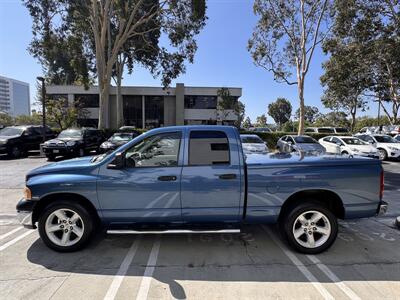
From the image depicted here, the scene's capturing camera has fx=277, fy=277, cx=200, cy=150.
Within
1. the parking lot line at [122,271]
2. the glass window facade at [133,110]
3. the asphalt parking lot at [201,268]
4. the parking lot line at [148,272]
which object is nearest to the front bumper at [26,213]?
the asphalt parking lot at [201,268]

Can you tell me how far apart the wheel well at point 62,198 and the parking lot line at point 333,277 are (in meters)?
3.26

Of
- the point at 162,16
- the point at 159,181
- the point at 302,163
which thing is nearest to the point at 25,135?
the point at 162,16

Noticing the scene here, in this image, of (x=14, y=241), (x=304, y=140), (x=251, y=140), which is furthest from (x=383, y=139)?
(x=14, y=241)

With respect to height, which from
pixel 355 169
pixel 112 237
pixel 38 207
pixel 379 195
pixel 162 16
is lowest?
pixel 112 237

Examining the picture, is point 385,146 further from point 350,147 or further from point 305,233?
point 305,233

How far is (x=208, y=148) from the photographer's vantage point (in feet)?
13.6

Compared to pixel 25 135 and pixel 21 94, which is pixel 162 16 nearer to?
pixel 25 135

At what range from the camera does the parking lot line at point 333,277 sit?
315 centimetres

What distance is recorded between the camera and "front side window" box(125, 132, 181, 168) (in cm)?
410

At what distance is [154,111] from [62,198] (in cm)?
4015

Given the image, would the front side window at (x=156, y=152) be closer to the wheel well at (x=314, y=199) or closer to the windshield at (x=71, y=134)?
the wheel well at (x=314, y=199)

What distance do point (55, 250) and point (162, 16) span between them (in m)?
22.3

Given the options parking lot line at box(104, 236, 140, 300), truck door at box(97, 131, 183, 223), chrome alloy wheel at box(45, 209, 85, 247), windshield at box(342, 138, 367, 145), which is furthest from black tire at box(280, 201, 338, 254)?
windshield at box(342, 138, 367, 145)

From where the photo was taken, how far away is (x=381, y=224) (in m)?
5.58
